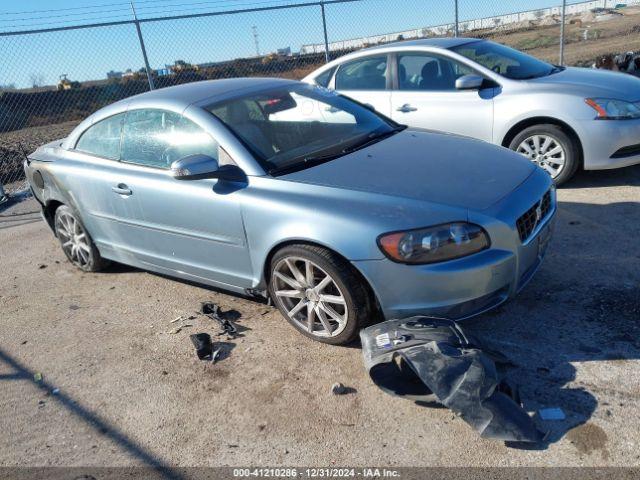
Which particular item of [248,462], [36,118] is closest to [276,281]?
[248,462]

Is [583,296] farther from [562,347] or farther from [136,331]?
[136,331]

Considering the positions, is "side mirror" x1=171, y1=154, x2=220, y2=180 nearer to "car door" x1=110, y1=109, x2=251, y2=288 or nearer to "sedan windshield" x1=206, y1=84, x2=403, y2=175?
"car door" x1=110, y1=109, x2=251, y2=288

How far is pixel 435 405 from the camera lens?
279cm

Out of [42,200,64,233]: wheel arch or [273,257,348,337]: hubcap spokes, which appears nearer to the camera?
[273,257,348,337]: hubcap spokes

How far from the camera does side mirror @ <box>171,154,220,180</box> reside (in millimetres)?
3408

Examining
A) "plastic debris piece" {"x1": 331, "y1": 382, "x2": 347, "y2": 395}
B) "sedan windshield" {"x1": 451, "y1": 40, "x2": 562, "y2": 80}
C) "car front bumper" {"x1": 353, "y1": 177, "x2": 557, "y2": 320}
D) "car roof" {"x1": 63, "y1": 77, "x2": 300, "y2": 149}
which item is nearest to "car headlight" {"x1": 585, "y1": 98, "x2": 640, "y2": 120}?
"sedan windshield" {"x1": 451, "y1": 40, "x2": 562, "y2": 80}

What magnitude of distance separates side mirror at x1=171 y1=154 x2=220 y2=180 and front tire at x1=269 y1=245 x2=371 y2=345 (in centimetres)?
67

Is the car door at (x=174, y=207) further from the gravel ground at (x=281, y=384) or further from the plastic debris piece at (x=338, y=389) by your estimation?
the plastic debris piece at (x=338, y=389)

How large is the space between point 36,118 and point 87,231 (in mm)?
23538

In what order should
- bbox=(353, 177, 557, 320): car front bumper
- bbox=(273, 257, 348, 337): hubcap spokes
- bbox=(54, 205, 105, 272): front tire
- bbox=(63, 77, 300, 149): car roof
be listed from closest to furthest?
bbox=(353, 177, 557, 320): car front bumper < bbox=(273, 257, 348, 337): hubcap spokes < bbox=(63, 77, 300, 149): car roof < bbox=(54, 205, 105, 272): front tire

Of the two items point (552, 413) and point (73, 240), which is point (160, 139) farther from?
point (552, 413)

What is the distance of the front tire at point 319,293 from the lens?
312 centimetres

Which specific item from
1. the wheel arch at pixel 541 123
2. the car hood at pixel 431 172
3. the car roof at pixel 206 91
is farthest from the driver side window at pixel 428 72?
the car hood at pixel 431 172

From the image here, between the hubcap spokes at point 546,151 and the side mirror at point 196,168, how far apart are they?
3.56 metres
